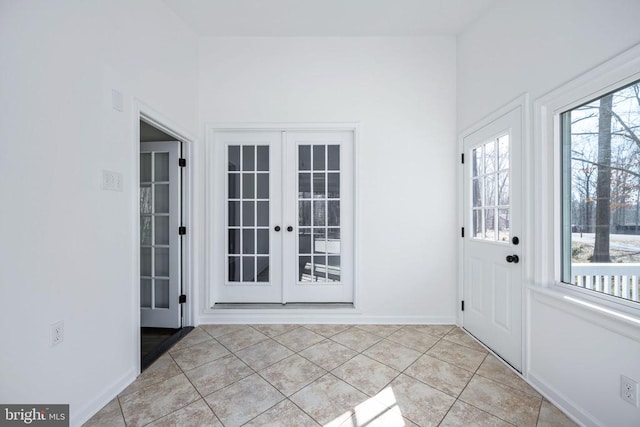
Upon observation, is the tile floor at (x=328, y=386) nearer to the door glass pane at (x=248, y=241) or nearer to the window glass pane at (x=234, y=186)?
the door glass pane at (x=248, y=241)

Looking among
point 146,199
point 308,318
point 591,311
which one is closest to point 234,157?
point 146,199

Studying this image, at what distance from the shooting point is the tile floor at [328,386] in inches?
60.2

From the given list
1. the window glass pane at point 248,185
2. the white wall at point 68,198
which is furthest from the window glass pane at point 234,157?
the white wall at point 68,198

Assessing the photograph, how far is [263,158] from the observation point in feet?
9.80

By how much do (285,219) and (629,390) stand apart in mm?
2725

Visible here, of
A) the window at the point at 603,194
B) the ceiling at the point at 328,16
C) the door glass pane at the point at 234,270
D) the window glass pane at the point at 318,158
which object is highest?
the ceiling at the point at 328,16

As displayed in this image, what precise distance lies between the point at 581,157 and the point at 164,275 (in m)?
3.76

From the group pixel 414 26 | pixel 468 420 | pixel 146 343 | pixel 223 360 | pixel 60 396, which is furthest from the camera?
pixel 414 26

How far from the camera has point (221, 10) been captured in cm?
247

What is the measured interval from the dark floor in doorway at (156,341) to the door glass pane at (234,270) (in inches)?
25.6

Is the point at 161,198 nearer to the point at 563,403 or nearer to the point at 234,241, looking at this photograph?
the point at 234,241

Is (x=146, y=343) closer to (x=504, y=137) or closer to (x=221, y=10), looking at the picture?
(x=221, y=10)


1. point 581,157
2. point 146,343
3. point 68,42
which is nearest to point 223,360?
point 146,343

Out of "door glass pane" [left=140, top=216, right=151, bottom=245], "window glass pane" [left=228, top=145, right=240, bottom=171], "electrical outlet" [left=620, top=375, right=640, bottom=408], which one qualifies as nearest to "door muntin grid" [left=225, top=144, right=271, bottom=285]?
"window glass pane" [left=228, top=145, right=240, bottom=171]
